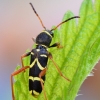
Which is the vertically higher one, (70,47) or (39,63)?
(70,47)

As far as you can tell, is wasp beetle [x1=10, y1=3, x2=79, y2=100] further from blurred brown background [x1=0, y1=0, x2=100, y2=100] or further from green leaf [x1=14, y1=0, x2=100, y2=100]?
blurred brown background [x1=0, y1=0, x2=100, y2=100]

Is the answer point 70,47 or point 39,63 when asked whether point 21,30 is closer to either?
point 39,63

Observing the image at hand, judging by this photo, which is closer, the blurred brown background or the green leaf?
the green leaf

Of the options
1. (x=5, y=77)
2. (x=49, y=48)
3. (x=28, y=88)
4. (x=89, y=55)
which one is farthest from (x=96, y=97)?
(x=89, y=55)

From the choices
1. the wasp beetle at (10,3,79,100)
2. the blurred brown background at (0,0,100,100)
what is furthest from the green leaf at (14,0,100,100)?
the blurred brown background at (0,0,100,100)

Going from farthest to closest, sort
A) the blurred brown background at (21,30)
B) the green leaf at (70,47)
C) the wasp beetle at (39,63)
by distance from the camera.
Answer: the blurred brown background at (21,30) → the wasp beetle at (39,63) → the green leaf at (70,47)

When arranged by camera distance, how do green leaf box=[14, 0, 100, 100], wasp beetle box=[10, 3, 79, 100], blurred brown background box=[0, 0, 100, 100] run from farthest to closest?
blurred brown background box=[0, 0, 100, 100] < wasp beetle box=[10, 3, 79, 100] < green leaf box=[14, 0, 100, 100]

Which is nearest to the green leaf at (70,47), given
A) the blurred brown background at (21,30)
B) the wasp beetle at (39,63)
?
the wasp beetle at (39,63)

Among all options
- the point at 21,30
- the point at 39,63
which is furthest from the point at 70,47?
the point at 21,30

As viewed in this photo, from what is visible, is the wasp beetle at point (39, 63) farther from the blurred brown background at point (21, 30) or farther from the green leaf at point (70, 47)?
the blurred brown background at point (21, 30)
